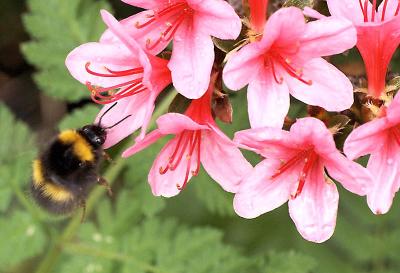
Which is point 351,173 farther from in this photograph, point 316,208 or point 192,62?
point 192,62

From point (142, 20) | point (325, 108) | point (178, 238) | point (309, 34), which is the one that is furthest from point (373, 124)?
point (178, 238)

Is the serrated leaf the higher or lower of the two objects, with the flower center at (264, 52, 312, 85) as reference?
lower

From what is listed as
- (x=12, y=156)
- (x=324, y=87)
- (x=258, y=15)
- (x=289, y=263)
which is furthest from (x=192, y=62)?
(x=12, y=156)

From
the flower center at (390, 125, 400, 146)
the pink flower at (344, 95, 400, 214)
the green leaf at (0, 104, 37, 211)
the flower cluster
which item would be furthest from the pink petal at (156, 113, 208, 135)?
the green leaf at (0, 104, 37, 211)

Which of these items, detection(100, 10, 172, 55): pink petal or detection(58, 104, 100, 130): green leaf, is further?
detection(58, 104, 100, 130): green leaf

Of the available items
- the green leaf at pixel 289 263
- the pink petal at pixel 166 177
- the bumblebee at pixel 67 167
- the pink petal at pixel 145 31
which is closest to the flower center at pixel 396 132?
the pink petal at pixel 166 177

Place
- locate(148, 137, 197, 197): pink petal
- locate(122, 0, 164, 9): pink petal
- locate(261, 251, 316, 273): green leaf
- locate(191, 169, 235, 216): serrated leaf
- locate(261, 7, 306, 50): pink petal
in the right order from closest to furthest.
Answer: locate(261, 7, 306, 50): pink petal → locate(122, 0, 164, 9): pink petal → locate(148, 137, 197, 197): pink petal → locate(261, 251, 316, 273): green leaf → locate(191, 169, 235, 216): serrated leaf

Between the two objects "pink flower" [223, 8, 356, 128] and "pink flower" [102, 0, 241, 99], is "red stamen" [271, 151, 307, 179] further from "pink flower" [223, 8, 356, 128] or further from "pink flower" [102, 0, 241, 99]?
"pink flower" [102, 0, 241, 99]

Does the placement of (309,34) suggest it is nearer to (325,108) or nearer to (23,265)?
(325,108)
